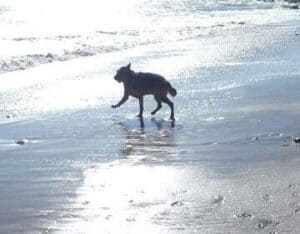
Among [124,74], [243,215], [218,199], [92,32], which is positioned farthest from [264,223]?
[92,32]

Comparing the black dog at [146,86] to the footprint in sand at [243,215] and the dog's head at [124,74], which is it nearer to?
the dog's head at [124,74]

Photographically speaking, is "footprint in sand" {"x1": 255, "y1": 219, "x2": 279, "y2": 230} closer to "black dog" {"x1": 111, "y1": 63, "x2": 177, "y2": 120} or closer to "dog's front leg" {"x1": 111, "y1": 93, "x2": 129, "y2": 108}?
A: "black dog" {"x1": 111, "y1": 63, "x2": 177, "y2": 120}

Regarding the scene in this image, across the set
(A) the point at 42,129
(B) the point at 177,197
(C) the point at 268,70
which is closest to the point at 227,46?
(C) the point at 268,70

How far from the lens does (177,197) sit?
6305mm

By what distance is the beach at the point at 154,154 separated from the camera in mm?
5738

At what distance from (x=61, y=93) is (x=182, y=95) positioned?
7.95ft

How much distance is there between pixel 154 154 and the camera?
27.4 ft

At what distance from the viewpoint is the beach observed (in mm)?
5738

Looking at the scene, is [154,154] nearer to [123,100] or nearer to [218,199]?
[218,199]

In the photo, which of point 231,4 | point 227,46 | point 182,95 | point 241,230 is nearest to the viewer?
point 241,230

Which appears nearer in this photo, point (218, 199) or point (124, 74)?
point (218, 199)

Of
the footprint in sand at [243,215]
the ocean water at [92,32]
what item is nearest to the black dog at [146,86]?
the footprint in sand at [243,215]

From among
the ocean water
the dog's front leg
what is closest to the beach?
the dog's front leg

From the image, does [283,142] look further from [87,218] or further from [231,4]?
[231,4]
